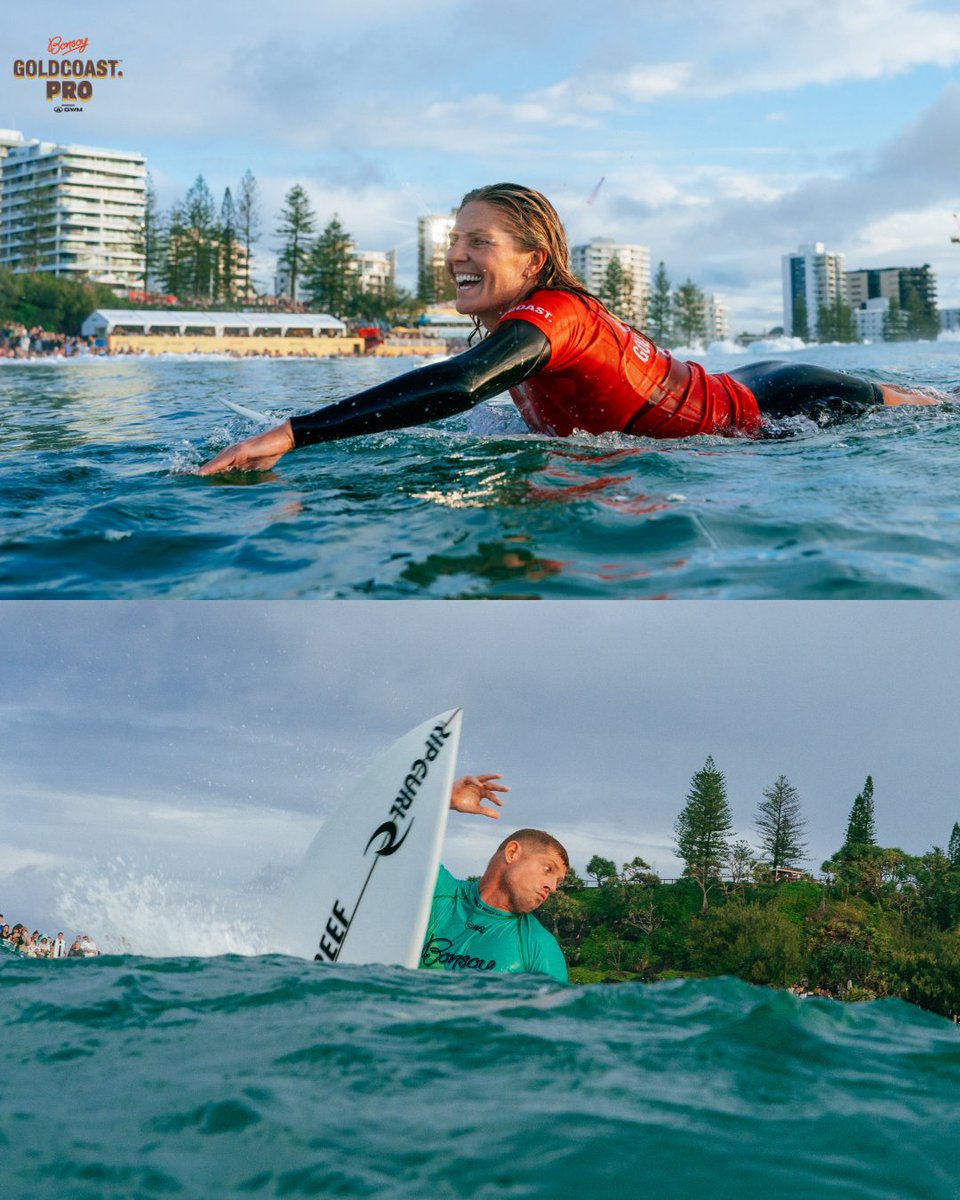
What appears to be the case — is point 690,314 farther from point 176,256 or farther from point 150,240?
point 150,240

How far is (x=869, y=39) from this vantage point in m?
4.95

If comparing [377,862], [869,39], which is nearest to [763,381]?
[869,39]

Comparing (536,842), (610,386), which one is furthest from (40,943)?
(610,386)

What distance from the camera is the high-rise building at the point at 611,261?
457 centimetres

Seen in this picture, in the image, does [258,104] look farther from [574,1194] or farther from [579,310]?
[574,1194]

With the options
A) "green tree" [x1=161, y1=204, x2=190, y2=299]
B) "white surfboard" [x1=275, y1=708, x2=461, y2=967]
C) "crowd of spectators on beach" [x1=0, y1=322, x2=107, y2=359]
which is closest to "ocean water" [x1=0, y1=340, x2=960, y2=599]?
"white surfboard" [x1=275, y1=708, x2=461, y2=967]

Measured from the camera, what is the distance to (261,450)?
315 centimetres

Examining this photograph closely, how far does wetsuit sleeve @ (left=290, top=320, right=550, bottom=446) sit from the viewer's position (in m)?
3.19

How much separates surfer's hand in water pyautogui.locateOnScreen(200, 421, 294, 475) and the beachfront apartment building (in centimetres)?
320

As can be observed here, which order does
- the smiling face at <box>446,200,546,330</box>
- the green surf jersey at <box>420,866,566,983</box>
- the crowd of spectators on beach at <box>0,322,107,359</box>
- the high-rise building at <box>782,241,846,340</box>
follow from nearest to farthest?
the smiling face at <box>446,200,546,330</box>, the high-rise building at <box>782,241,846,340</box>, the green surf jersey at <box>420,866,566,983</box>, the crowd of spectators on beach at <box>0,322,107,359</box>

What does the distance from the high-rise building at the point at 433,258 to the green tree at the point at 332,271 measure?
0.59 meters

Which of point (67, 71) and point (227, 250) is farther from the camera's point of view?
point (227, 250)

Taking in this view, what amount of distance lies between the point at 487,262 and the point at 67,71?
119 inches

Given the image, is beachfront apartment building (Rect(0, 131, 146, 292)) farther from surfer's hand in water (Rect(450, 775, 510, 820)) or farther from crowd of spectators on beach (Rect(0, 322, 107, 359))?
surfer's hand in water (Rect(450, 775, 510, 820))
